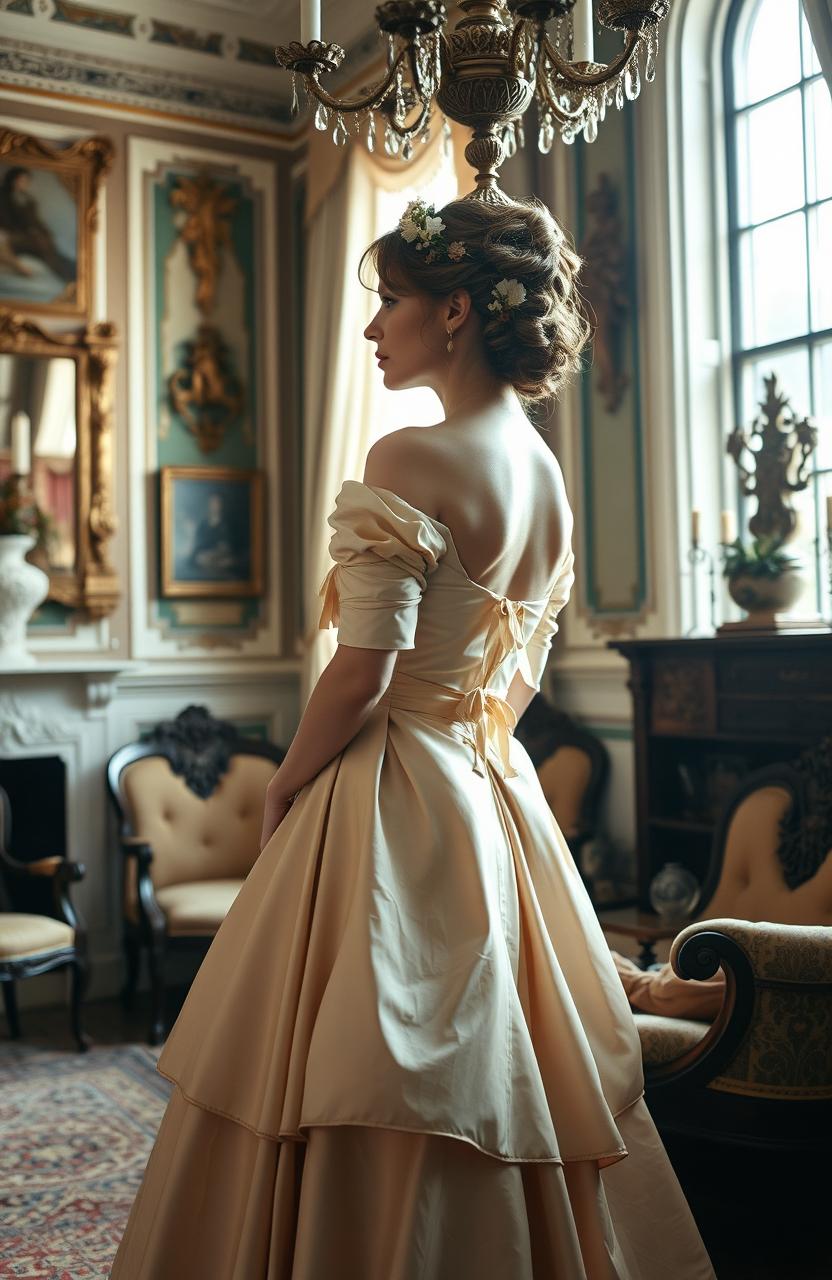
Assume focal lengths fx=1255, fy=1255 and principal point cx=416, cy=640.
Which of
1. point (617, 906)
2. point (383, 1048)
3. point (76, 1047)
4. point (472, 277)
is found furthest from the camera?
point (76, 1047)

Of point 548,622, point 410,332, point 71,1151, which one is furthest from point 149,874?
point 410,332

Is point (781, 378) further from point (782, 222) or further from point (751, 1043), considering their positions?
point (751, 1043)

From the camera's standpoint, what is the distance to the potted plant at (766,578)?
10.7 feet

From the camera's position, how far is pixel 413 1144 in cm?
158

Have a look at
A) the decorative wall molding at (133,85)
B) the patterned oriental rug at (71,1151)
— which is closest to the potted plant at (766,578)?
the patterned oriental rug at (71,1151)

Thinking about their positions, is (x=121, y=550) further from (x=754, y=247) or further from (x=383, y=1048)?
(x=383, y=1048)

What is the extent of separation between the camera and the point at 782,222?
3766mm

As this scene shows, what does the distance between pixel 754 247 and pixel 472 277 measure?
7.79 feet

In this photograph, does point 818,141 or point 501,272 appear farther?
point 818,141

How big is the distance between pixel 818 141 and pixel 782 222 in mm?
239

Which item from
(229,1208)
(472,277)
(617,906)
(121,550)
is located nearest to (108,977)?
(121,550)

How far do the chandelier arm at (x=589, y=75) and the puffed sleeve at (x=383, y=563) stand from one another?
759 mm

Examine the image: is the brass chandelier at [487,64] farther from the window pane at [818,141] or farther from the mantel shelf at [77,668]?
the mantel shelf at [77,668]

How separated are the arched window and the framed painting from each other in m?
2.48
